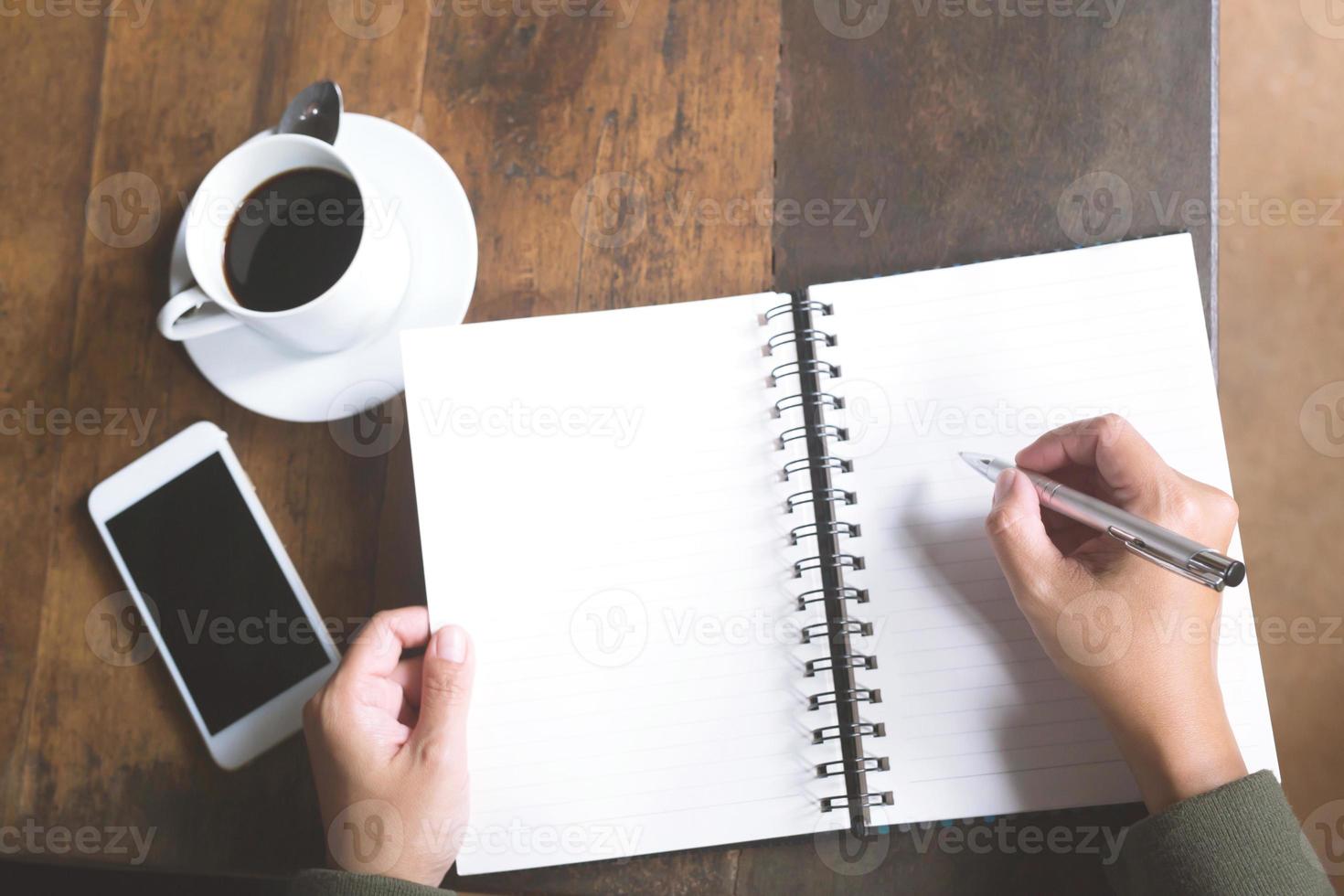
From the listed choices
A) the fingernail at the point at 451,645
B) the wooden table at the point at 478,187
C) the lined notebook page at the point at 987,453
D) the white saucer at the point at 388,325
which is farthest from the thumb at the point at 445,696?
the lined notebook page at the point at 987,453

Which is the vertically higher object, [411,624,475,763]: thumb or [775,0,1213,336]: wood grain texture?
[775,0,1213,336]: wood grain texture

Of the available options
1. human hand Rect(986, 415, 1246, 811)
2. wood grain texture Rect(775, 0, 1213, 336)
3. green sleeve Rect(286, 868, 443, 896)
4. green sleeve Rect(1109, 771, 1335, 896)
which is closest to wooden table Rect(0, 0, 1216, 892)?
wood grain texture Rect(775, 0, 1213, 336)

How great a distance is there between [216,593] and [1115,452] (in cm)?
80

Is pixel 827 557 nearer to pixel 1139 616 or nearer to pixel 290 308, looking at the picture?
pixel 1139 616

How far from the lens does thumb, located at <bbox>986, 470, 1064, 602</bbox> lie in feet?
2.40

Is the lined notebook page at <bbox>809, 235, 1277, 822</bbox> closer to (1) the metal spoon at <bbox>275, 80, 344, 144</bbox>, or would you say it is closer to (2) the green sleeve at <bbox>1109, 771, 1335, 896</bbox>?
(2) the green sleeve at <bbox>1109, 771, 1335, 896</bbox>

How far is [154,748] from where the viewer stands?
85 centimetres

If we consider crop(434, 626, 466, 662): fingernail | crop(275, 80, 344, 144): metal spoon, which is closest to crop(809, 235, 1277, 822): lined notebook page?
crop(434, 626, 466, 662): fingernail

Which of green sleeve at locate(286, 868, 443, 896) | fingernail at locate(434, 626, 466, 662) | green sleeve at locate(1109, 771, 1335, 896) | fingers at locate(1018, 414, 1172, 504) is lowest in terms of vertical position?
green sleeve at locate(286, 868, 443, 896)

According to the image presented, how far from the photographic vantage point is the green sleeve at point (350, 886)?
0.71 metres

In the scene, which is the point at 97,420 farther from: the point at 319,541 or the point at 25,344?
the point at 319,541

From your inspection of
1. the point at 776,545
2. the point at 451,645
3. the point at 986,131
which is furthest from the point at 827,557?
the point at 986,131

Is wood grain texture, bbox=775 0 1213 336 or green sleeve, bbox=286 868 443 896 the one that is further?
wood grain texture, bbox=775 0 1213 336

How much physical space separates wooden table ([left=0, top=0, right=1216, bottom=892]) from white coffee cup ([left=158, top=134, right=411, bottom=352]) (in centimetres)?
13
